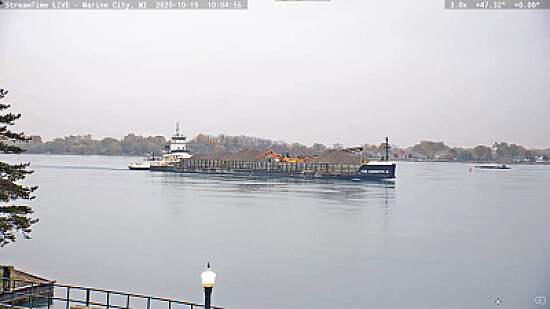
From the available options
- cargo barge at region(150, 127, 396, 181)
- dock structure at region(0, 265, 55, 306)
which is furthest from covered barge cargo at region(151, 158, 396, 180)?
dock structure at region(0, 265, 55, 306)

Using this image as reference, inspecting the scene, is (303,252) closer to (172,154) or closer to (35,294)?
(35,294)

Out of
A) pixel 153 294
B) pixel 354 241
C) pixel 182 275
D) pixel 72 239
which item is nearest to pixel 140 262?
pixel 182 275

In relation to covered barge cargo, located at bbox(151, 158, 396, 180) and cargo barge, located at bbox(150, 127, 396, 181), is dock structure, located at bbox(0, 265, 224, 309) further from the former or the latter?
cargo barge, located at bbox(150, 127, 396, 181)

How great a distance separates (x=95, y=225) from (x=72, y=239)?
265cm

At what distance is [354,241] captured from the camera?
1423 cm

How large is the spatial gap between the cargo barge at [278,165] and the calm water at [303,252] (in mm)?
22342

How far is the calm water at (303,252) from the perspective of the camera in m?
9.32

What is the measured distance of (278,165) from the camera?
56969mm

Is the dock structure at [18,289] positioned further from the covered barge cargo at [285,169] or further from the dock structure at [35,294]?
the covered barge cargo at [285,169]

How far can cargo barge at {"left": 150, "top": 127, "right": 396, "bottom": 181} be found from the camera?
45.1m

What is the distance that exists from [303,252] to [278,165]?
1745 inches

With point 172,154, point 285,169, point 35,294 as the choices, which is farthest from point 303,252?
point 172,154

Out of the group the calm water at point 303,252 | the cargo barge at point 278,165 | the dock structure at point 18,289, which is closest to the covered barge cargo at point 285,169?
the cargo barge at point 278,165

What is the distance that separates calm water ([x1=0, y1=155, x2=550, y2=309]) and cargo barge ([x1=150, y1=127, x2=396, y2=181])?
22.3 meters
